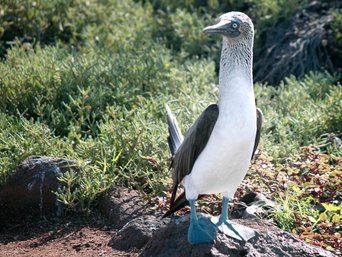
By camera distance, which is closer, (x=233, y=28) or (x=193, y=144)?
(x=233, y=28)

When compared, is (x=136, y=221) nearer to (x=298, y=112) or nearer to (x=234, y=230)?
(x=234, y=230)

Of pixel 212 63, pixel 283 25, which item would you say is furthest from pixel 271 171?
pixel 283 25

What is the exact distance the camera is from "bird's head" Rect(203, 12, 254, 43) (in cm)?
430

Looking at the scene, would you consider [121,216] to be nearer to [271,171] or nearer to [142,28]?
[271,171]

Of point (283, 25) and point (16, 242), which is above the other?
point (283, 25)

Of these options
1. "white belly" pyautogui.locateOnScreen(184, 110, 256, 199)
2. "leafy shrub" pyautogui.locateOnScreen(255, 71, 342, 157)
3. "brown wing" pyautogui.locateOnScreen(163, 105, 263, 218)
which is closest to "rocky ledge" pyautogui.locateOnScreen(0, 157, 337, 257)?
"brown wing" pyautogui.locateOnScreen(163, 105, 263, 218)

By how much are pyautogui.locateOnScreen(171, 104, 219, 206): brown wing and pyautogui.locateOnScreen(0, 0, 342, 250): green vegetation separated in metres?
0.69

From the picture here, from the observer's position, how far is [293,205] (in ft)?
16.8

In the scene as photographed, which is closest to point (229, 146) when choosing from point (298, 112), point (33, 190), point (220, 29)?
point (220, 29)

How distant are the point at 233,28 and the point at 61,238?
1979mm

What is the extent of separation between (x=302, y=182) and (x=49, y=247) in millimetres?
1915

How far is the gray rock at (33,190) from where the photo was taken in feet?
17.9

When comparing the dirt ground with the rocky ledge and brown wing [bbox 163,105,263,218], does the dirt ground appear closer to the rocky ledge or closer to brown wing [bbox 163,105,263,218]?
the rocky ledge

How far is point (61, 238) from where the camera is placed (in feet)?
17.0
